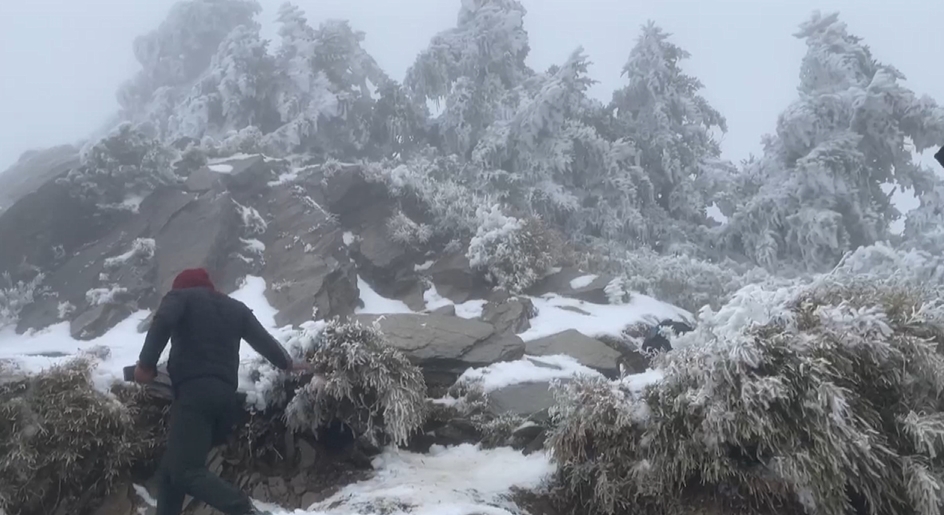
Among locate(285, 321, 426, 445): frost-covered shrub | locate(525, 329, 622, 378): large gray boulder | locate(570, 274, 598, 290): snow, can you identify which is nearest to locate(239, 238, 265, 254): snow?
locate(570, 274, 598, 290): snow

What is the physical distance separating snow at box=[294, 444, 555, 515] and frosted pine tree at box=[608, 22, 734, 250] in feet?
32.6

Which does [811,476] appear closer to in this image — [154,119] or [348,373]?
[348,373]

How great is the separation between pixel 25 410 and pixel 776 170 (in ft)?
43.6

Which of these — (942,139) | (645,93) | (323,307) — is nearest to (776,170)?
(942,139)

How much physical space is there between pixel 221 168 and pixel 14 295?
4265 millimetres

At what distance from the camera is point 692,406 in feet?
16.9

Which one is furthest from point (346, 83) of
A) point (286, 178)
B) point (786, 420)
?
point (786, 420)

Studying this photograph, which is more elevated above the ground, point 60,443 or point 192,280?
point 192,280

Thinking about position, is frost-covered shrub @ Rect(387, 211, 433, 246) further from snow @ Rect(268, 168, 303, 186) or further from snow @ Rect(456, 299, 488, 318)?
snow @ Rect(268, 168, 303, 186)

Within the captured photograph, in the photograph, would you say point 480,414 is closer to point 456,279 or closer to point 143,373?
point 143,373

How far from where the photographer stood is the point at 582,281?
12.2m

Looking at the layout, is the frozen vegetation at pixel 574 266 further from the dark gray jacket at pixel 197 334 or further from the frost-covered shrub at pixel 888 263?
the dark gray jacket at pixel 197 334

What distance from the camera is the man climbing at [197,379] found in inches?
183

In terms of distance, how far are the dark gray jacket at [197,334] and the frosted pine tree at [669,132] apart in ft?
38.0
